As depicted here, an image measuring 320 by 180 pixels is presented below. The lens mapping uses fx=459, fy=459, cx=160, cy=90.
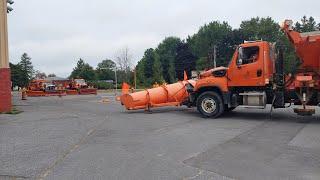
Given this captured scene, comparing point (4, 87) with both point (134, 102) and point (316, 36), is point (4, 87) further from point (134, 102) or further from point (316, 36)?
point (316, 36)

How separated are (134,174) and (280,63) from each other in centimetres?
1024

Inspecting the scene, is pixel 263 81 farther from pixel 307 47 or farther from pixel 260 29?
pixel 260 29

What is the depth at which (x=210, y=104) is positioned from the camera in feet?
56.7

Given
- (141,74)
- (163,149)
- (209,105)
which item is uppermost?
(141,74)

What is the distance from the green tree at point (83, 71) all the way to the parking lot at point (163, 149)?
314 ft

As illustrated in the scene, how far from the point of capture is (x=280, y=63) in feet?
54.7

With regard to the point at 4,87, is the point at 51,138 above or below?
below

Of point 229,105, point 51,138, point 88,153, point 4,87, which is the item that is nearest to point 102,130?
point 51,138

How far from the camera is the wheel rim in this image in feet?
56.4

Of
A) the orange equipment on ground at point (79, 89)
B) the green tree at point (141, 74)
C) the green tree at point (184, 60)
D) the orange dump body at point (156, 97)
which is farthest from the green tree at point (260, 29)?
the orange dump body at point (156, 97)

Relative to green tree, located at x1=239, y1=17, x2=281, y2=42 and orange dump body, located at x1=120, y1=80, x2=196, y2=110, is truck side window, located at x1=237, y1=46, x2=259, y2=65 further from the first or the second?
green tree, located at x1=239, y1=17, x2=281, y2=42

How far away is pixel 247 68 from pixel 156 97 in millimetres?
4946

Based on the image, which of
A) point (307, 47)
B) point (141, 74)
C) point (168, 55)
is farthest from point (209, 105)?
point (168, 55)

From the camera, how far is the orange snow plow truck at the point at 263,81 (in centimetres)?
1530
